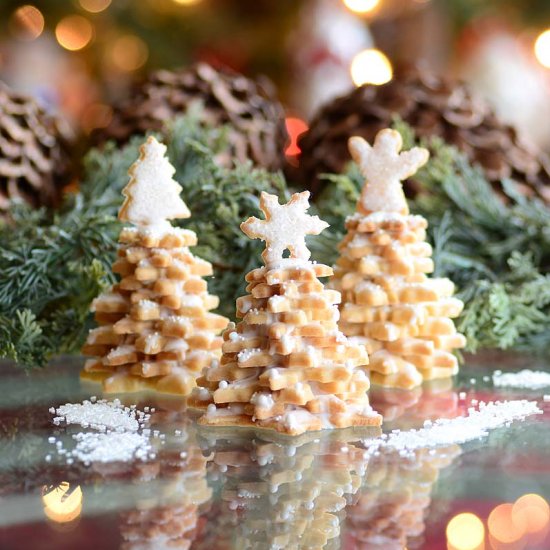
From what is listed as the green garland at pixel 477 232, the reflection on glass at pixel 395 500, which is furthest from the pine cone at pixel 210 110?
the reflection on glass at pixel 395 500

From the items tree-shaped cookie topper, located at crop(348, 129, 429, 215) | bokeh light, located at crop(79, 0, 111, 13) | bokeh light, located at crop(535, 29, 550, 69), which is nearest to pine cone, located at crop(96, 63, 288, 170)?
tree-shaped cookie topper, located at crop(348, 129, 429, 215)

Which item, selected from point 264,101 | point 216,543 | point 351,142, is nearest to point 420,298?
point 351,142

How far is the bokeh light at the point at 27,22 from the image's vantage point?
2719 mm

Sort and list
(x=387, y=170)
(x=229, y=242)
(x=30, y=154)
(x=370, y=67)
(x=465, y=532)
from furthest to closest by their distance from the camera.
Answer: (x=370, y=67) < (x=30, y=154) < (x=229, y=242) < (x=387, y=170) < (x=465, y=532)

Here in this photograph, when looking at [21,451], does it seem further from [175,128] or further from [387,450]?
[175,128]

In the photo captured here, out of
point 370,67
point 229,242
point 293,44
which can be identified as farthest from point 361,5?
point 229,242

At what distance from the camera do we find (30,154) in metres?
1.58

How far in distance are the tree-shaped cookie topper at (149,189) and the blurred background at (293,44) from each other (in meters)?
1.55

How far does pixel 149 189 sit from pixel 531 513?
1.99 ft

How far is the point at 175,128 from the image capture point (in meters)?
1.50

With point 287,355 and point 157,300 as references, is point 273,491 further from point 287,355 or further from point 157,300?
point 157,300

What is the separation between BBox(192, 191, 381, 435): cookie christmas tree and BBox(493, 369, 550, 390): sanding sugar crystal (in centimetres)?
27

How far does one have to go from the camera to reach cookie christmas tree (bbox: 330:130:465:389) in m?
1.18

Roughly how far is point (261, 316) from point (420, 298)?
0.27 metres
